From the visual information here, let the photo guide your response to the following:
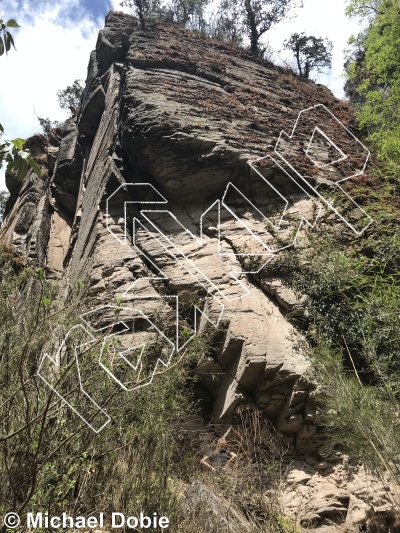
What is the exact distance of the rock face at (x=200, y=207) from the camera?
24.2ft

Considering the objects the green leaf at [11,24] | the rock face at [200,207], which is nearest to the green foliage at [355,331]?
the rock face at [200,207]

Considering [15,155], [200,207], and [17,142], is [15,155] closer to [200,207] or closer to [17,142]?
[17,142]

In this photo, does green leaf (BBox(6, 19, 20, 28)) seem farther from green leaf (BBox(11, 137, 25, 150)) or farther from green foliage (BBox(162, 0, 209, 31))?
green foliage (BBox(162, 0, 209, 31))

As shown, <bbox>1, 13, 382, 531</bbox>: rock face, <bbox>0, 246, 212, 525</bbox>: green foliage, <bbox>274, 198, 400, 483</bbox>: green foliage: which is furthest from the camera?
<bbox>1, 13, 382, 531</bbox>: rock face

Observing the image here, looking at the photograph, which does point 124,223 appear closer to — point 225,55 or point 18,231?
point 18,231

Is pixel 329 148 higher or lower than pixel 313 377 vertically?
higher

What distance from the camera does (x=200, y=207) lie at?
1061 cm

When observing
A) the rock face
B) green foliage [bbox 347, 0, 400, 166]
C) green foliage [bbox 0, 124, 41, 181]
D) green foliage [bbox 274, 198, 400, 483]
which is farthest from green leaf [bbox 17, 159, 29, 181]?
green foliage [bbox 347, 0, 400, 166]

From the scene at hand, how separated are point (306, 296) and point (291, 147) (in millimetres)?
5754

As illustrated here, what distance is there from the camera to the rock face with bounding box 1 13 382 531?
736 centimetres

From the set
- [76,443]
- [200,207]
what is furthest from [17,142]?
[200,207]

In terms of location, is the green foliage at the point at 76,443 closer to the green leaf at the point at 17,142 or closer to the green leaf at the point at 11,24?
the green leaf at the point at 17,142

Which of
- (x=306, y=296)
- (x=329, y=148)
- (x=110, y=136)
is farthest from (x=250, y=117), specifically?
(x=306, y=296)

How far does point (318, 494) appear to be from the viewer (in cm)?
625
